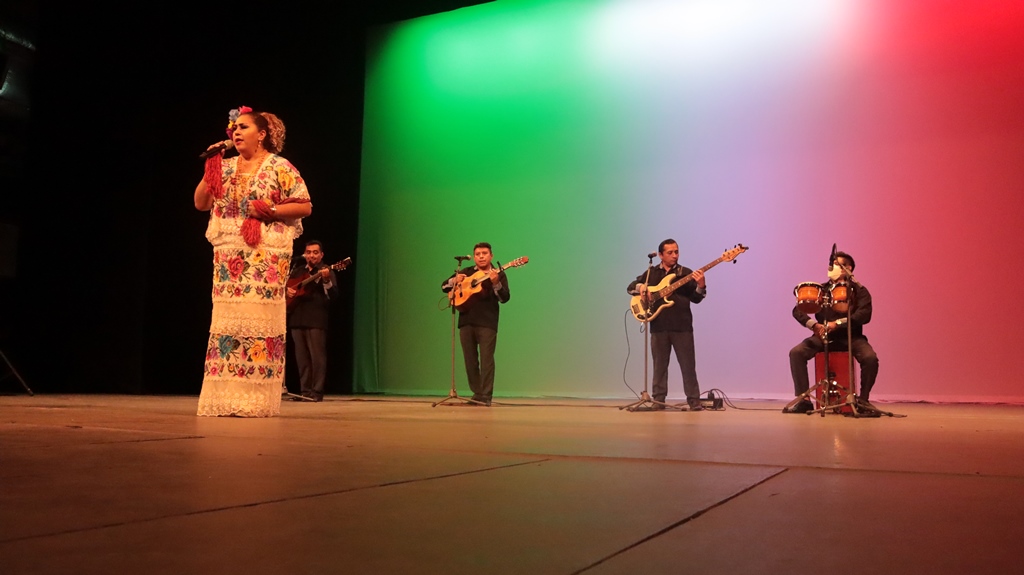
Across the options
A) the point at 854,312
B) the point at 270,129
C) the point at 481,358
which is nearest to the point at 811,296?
the point at 854,312

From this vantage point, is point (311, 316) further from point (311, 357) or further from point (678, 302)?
point (678, 302)

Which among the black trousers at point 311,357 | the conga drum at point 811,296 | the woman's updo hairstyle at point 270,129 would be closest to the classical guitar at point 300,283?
the black trousers at point 311,357

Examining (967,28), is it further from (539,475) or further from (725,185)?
(539,475)

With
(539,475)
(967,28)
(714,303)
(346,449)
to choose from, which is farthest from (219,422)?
(967,28)

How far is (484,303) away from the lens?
709 cm

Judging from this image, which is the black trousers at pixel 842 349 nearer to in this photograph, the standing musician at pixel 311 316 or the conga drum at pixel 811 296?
the conga drum at pixel 811 296

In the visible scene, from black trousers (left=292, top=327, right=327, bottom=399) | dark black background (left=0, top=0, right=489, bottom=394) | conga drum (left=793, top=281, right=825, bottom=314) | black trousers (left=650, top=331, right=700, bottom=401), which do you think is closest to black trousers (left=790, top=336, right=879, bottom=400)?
conga drum (left=793, top=281, right=825, bottom=314)

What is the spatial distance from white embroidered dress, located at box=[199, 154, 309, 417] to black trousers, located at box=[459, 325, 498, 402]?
2.81 metres

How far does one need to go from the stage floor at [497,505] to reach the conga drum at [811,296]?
282 centimetres

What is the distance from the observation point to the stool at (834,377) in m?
5.97

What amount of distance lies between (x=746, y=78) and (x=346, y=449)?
6919 mm

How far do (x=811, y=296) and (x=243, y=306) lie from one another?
145 inches

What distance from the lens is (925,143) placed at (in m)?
7.76

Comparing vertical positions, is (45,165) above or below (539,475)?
above
